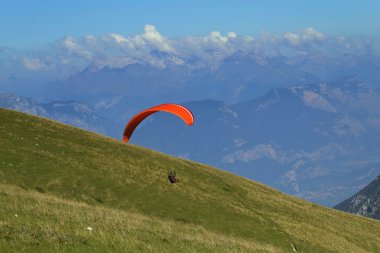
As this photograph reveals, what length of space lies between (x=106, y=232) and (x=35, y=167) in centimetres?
2437

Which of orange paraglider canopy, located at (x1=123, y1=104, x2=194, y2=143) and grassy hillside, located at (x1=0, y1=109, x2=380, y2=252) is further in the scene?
orange paraglider canopy, located at (x1=123, y1=104, x2=194, y2=143)

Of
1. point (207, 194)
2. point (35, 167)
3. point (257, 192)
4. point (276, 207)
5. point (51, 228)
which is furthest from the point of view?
point (257, 192)

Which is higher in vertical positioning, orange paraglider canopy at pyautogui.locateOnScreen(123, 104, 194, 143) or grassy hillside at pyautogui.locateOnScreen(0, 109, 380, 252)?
orange paraglider canopy at pyautogui.locateOnScreen(123, 104, 194, 143)

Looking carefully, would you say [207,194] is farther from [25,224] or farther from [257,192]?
[25,224]

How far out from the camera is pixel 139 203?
45.3m

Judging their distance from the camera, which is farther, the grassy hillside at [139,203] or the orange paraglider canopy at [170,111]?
the orange paraglider canopy at [170,111]

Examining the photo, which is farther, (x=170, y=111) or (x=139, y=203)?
(x=139, y=203)

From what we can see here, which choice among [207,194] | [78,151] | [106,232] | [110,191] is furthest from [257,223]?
[106,232]

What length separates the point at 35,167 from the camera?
45969 mm

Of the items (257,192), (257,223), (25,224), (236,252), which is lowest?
(25,224)

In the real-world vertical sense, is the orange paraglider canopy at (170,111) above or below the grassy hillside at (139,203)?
above

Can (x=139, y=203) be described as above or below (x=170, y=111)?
below

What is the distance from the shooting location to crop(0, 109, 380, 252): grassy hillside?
88.9 feet

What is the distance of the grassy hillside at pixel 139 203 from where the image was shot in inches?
1067
